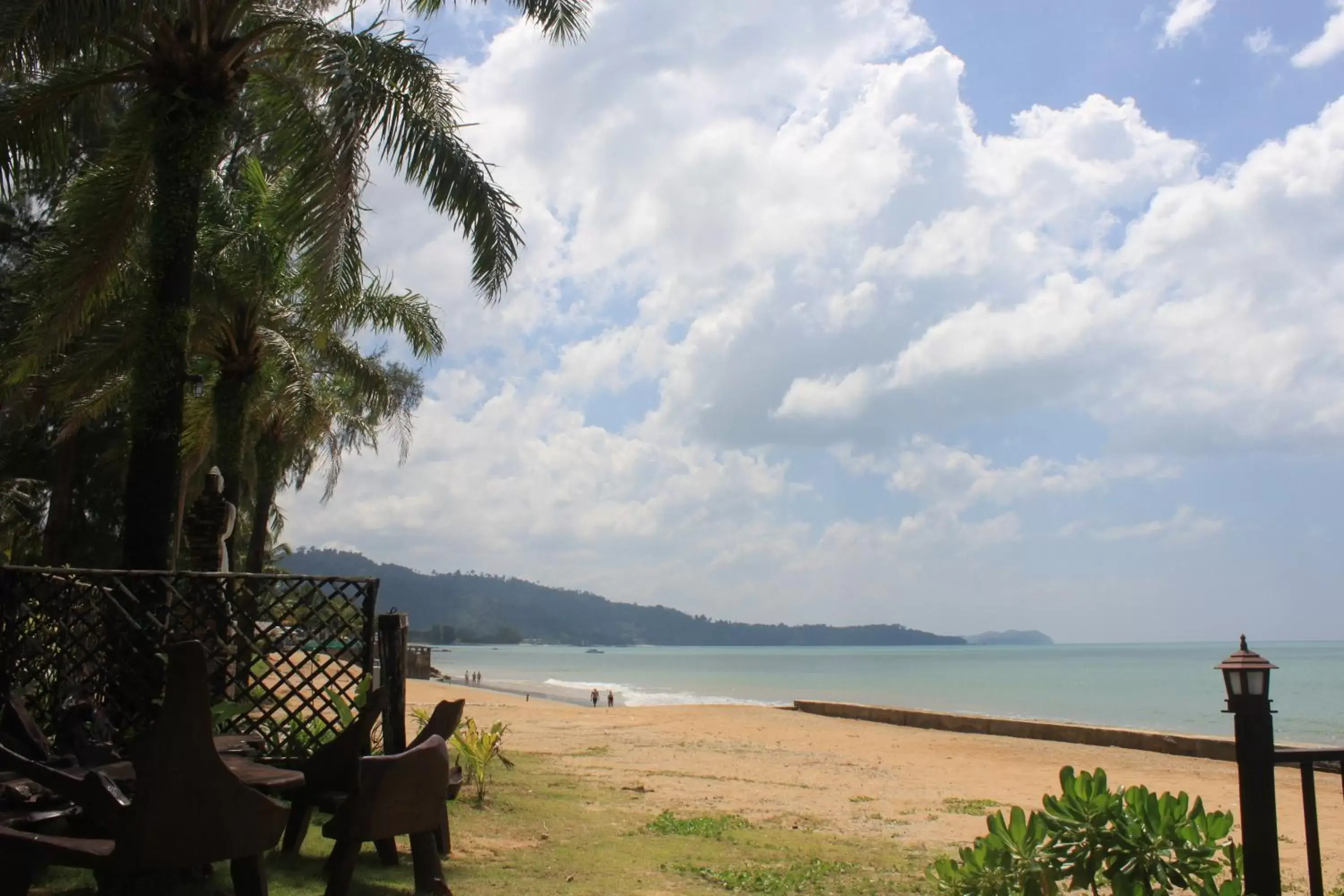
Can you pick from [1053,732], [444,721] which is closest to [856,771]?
[1053,732]

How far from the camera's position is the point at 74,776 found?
4242 mm

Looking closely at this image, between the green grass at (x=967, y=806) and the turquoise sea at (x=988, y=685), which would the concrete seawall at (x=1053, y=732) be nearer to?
the green grass at (x=967, y=806)

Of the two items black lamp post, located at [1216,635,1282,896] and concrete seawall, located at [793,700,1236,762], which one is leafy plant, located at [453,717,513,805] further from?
concrete seawall, located at [793,700,1236,762]

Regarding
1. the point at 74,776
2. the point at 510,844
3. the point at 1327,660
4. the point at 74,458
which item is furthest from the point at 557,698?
the point at 1327,660

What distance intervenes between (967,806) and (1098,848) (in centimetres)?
813

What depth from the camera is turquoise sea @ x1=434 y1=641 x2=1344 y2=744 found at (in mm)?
44750

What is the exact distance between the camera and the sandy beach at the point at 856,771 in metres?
10.3

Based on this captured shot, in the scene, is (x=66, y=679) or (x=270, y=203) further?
(x=270, y=203)

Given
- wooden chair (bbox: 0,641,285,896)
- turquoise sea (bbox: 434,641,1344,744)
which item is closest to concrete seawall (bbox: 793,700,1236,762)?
turquoise sea (bbox: 434,641,1344,744)

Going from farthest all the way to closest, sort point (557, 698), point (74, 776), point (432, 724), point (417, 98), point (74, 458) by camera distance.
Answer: point (557, 698)
point (74, 458)
point (417, 98)
point (432, 724)
point (74, 776)

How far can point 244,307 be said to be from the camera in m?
14.7

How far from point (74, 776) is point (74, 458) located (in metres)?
22.7

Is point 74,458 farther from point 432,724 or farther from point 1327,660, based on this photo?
point 1327,660

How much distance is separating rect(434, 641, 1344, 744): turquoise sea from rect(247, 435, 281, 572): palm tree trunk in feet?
85.0
